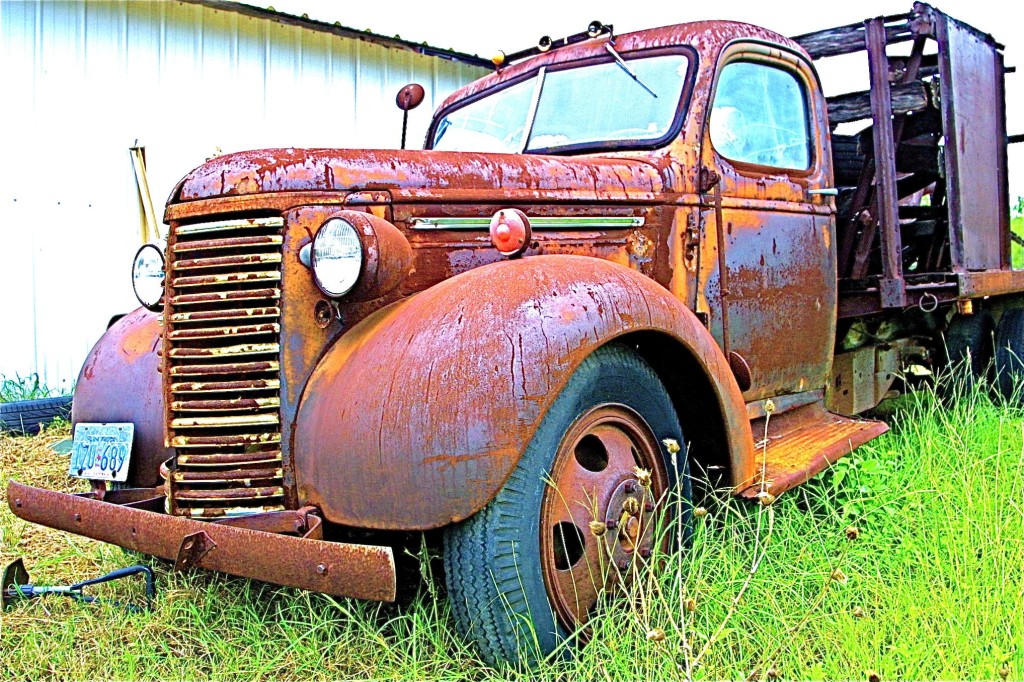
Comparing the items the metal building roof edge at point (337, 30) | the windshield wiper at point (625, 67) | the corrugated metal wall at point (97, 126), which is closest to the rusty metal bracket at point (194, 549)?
the windshield wiper at point (625, 67)

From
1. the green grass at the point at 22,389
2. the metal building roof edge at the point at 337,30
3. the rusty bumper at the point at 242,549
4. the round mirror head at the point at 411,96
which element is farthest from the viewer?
the metal building roof edge at the point at 337,30

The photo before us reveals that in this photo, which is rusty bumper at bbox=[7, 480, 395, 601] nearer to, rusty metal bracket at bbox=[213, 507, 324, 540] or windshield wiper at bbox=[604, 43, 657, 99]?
rusty metal bracket at bbox=[213, 507, 324, 540]

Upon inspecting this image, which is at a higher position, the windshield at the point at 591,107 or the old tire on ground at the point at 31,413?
the windshield at the point at 591,107

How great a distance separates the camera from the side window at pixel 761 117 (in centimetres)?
390

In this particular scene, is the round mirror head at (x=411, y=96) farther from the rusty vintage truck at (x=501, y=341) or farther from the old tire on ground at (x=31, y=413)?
the old tire on ground at (x=31, y=413)

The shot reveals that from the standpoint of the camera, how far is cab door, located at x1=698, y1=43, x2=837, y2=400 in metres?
3.82

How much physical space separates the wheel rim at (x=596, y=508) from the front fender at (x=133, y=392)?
1517 mm

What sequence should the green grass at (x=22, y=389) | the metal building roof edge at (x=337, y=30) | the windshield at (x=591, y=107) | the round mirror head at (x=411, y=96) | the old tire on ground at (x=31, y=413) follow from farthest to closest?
the metal building roof edge at (x=337, y=30), the green grass at (x=22, y=389), the old tire on ground at (x=31, y=413), the round mirror head at (x=411, y=96), the windshield at (x=591, y=107)

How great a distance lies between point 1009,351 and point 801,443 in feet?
9.43

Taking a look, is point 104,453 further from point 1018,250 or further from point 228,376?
point 1018,250

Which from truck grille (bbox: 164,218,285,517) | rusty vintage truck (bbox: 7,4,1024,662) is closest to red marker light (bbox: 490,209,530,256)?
rusty vintage truck (bbox: 7,4,1024,662)

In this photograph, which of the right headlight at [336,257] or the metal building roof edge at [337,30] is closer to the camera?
the right headlight at [336,257]

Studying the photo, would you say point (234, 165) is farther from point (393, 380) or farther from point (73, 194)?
point (73, 194)

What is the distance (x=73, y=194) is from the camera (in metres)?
6.88
